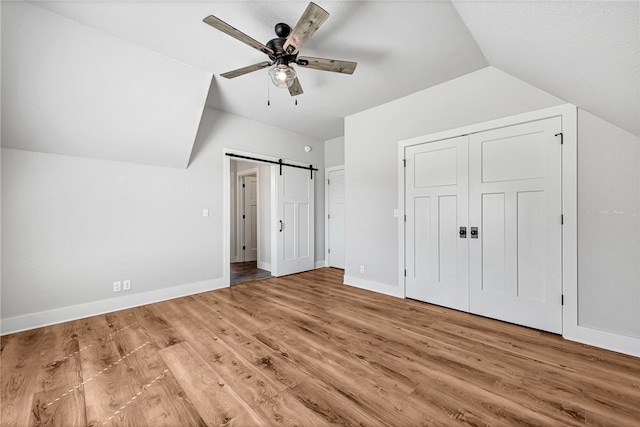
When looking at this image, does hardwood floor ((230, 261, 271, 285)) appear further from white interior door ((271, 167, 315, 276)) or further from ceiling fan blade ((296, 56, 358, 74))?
ceiling fan blade ((296, 56, 358, 74))

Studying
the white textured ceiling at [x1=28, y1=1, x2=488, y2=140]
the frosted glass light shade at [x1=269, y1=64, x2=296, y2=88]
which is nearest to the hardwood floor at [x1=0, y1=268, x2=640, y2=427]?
the frosted glass light shade at [x1=269, y1=64, x2=296, y2=88]

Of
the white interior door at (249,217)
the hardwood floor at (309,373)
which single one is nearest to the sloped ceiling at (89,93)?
the hardwood floor at (309,373)

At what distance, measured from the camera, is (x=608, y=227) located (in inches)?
84.3

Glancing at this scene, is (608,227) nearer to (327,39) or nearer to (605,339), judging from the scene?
(605,339)

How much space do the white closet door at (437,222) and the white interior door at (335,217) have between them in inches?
77.2

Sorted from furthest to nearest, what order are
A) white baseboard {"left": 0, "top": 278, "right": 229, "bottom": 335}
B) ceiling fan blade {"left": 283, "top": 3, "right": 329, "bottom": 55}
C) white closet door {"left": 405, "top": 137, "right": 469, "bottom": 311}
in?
white closet door {"left": 405, "top": 137, "right": 469, "bottom": 311} → white baseboard {"left": 0, "top": 278, "right": 229, "bottom": 335} → ceiling fan blade {"left": 283, "top": 3, "right": 329, "bottom": 55}

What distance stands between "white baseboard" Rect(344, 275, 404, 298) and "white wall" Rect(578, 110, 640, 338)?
179cm

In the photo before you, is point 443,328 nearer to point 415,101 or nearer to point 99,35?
point 415,101

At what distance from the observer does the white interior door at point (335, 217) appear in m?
5.26

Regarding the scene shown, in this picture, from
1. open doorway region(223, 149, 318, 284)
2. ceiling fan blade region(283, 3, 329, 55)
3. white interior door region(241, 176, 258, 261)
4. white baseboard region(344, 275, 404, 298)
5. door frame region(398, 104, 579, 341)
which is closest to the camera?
ceiling fan blade region(283, 3, 329, 55)

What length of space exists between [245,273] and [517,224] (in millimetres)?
4410

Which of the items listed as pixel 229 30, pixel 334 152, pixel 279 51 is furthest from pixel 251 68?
pixel 334 152

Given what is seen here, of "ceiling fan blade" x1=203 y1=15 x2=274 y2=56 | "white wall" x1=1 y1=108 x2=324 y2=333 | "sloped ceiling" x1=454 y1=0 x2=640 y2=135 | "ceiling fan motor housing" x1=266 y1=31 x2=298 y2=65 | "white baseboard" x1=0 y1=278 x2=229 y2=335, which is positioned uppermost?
"ceiling fan motor housing" x1=266 y1=31 x2=298 y2=65

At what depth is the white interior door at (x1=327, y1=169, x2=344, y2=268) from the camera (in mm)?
5262
